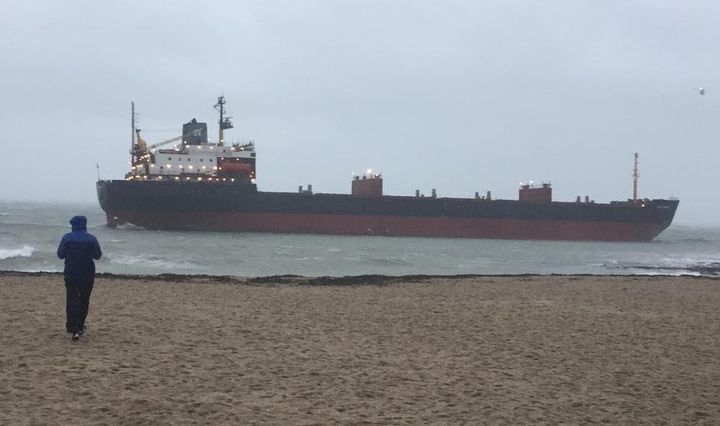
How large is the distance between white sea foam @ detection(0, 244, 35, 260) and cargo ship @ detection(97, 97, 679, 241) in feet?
→ 37.0

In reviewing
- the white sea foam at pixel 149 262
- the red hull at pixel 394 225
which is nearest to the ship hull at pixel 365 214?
the red hull at pixel 394 225

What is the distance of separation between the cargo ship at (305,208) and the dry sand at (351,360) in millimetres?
25189

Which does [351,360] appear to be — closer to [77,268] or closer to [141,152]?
[77,268]

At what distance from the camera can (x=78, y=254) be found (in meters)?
6.00

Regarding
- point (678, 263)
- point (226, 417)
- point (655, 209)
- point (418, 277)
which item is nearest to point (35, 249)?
point (418, 277)

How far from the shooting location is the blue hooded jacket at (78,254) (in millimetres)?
5973

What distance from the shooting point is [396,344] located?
677 cm

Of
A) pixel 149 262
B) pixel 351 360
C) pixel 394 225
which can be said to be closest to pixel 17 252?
pixel 149 262

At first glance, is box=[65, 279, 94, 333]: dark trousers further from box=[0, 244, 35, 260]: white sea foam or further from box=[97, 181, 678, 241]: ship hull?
box=[97, 181, 678, 241]: ship hull

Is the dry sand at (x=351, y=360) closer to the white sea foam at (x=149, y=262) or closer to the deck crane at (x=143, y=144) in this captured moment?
the white sea foam at (x=149, y=262)

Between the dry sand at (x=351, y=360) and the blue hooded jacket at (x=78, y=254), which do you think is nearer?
the dry sand at (x=351, y=360)

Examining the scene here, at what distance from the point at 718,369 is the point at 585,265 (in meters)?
19.0

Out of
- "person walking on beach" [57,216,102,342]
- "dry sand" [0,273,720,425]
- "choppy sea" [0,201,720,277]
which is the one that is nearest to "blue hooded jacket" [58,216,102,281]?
"person walking on beach" [57,216,102,342]

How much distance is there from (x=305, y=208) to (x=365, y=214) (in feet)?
12.4
